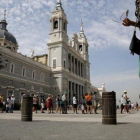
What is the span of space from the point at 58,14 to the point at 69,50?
31.1ft

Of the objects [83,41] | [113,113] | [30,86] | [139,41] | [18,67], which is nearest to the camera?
[139,41]

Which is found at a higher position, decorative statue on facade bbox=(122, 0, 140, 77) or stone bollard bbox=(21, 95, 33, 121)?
decorative statue on facade bbox=(122, 0, 140, 77)

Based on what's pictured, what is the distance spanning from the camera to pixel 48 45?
46.4 metres

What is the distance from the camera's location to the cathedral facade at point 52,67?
3241 cm

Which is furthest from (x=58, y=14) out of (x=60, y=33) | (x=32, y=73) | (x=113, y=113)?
(x=113, y=113)

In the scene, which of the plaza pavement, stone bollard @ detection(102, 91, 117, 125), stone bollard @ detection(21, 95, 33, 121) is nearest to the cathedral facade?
stone bollard @ detection(21, 95, 33, 121)

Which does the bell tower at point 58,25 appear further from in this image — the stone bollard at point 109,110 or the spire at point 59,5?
the stone bollard at point 109,110

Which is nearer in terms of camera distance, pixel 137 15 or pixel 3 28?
pixel 137 15

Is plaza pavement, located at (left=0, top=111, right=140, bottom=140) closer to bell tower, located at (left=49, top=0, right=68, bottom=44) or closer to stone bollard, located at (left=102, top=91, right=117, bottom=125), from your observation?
stone bollard, located at (left=102, top=91, right=117, bottom=125)

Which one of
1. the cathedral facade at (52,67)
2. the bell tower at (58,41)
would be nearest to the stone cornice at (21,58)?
the cathedral facade at (52,67)

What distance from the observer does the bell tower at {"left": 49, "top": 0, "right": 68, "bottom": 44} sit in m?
45.6

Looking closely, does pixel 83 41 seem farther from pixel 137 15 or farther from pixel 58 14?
pixel 137 15

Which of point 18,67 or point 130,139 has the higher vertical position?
point 18,67

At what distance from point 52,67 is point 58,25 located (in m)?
10.2
